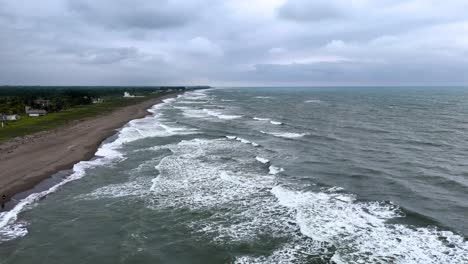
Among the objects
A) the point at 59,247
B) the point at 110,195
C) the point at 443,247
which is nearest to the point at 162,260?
the point at 59,247

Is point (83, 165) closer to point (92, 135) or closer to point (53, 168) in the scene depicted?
point (53, 168)

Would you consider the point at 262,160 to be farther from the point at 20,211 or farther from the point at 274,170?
the point at 20,211

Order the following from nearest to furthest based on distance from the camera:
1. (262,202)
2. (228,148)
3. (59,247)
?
(59,247)
(262,202)
(228,148)

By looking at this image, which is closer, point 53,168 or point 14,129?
point 53,168

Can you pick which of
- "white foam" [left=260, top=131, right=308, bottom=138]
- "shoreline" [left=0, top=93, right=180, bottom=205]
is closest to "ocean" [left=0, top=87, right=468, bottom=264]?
"shoreline" [left=0, top=93, right=180, bottom=205]

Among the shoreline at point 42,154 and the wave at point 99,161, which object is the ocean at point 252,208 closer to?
the wave at point 99,161

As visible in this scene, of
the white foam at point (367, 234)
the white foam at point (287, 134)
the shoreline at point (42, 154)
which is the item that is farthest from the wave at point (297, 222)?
the white foam at point (287, 134)

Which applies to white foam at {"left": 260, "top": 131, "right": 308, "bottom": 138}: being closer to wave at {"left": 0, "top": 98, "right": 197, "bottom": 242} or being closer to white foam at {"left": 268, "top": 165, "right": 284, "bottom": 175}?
wave at {"left": 0, "top": 98, "right": 197, "bottom": 242}
